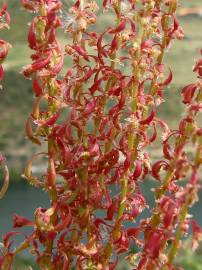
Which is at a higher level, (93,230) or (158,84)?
(158,84)

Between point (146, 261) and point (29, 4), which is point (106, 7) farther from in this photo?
point (146, 261)

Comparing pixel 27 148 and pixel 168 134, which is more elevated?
pixel 168 134

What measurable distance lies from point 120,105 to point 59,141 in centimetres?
6

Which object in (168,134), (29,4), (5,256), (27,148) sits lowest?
Result: (27,148)

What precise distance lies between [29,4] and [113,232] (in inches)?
8.4

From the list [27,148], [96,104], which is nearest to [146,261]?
[96,104]

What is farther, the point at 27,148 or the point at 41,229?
the point at 27,148

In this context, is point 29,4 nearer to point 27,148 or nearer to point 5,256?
point 5,256

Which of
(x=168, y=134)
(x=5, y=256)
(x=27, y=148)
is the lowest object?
(x=27, y=148)

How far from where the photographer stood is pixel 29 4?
0.53 m

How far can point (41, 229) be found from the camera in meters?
0.55

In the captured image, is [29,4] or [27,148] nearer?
[29,4]

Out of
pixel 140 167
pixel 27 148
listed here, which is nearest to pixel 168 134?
pixel 140 167

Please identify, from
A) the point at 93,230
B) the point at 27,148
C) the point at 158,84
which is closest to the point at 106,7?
the point at 158,84
